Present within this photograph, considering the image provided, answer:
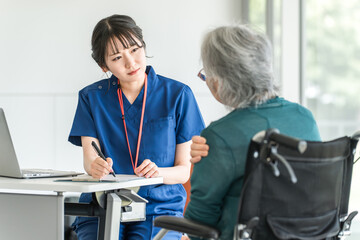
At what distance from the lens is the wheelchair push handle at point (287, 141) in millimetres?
1235

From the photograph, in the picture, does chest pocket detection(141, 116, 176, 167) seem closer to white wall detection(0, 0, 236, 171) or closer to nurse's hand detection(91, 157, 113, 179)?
nurse's hand detection(91, 157, 113, 179)

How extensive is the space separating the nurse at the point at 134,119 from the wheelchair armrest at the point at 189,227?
2.20ft

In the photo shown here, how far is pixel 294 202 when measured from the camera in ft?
4.58

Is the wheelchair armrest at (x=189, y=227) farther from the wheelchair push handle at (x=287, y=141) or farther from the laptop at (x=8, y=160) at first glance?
the laptop at (x=8, y=160)

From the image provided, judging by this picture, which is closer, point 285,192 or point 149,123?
point 285,192

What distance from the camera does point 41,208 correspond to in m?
1.86

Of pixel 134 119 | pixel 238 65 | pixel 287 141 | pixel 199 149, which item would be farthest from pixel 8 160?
pixel 287 141

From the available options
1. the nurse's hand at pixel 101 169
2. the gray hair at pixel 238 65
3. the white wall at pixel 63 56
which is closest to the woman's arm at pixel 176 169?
the nurse's hand at pixel 101 169

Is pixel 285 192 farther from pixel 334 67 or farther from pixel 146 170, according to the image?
pixel 334 67

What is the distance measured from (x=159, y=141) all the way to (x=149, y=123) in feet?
0.27

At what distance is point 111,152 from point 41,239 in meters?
0.53

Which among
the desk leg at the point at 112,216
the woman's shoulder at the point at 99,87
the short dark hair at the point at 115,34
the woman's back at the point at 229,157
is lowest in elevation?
the desk leg at the point at 112,216

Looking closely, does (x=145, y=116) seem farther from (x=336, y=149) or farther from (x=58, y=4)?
(x=58, y=4)

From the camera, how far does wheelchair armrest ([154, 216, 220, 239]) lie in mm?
1397
